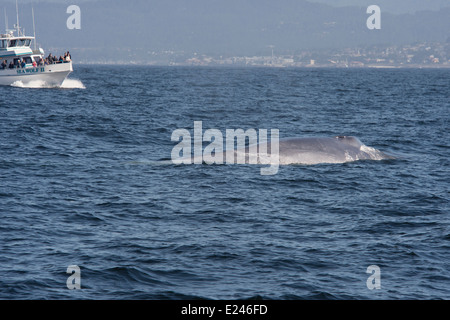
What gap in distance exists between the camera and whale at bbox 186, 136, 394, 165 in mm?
25859

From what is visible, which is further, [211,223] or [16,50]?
[16,50]

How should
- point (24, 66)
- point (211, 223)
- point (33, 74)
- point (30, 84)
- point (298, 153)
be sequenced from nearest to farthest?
point (211, 223) → point (298, 153) → point (33, 74) → point (24, 66) → point (30, 84)

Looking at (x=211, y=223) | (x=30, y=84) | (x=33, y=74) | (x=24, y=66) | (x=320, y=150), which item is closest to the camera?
(x=211, y=223)

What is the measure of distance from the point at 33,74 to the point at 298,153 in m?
60.4

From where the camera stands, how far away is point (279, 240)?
16.2 meters

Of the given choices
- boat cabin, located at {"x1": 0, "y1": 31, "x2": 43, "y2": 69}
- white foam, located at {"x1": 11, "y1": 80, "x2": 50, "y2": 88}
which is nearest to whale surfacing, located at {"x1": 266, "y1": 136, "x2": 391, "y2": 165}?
white foam, located at {"x1": 11, "y1": 80, "x2": 50, "y2": 88}

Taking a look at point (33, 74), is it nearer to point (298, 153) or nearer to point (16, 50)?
point (16, 50)

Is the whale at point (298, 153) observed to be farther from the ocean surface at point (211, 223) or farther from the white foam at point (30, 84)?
the white foam at point (30, 84)

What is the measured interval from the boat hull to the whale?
5651 cm

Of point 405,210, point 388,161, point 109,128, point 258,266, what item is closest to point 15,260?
point 258,266

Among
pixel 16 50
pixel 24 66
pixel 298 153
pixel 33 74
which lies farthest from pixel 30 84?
pixel 298 153

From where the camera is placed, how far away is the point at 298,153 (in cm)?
2606

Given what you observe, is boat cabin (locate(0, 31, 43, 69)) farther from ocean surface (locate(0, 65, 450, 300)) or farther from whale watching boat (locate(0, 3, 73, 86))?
ocean surface (locate(0, 65, 450, 300))

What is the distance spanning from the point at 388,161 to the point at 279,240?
1300 centimetres
